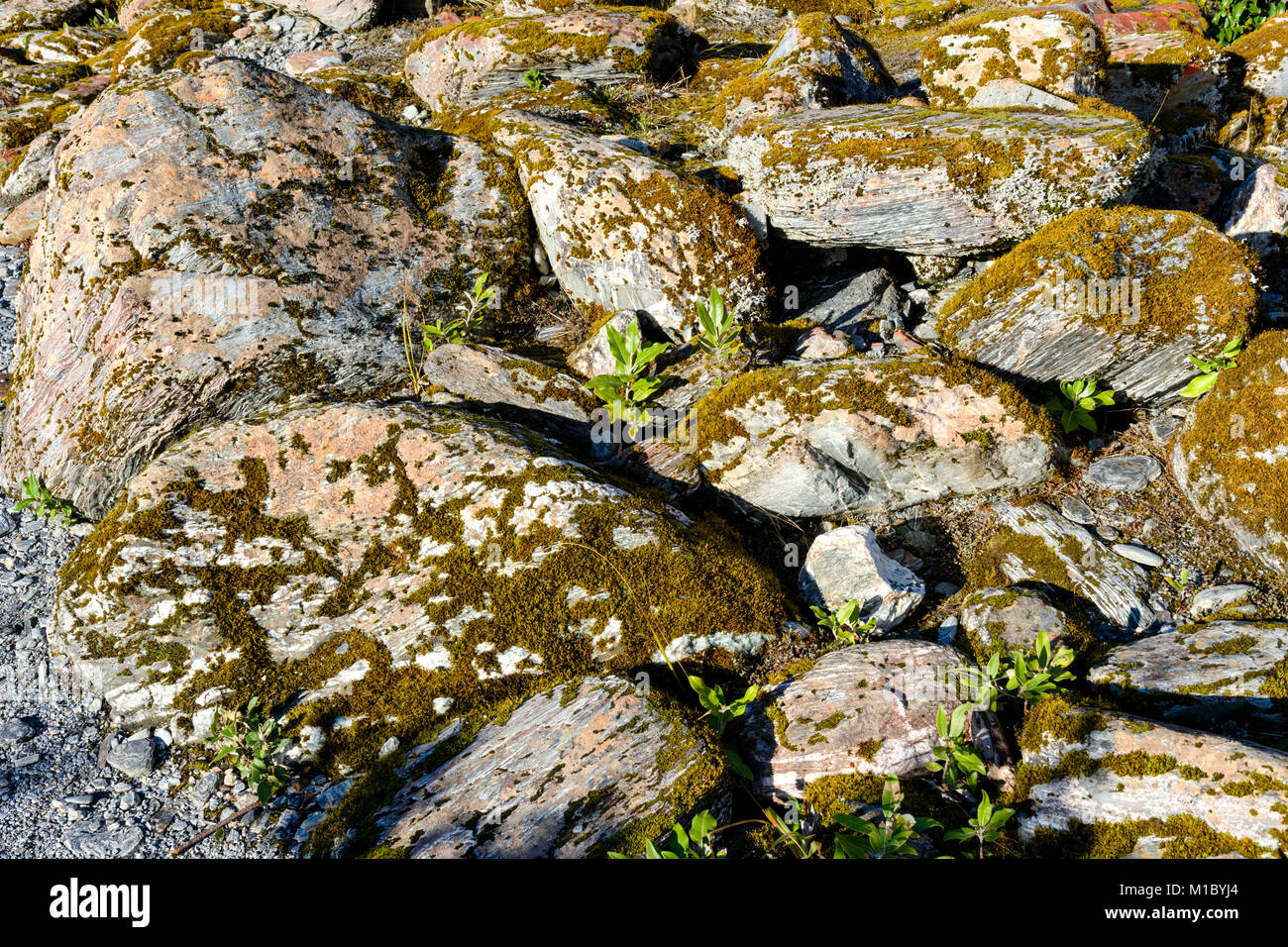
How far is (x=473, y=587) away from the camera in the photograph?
5.94m

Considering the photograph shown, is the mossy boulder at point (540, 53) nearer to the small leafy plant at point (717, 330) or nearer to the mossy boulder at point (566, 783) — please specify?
the small leafy plant at point (717, 330)

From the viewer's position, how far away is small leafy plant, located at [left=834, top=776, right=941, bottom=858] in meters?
4.17

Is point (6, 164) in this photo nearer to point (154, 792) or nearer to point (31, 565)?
point (31, 565)

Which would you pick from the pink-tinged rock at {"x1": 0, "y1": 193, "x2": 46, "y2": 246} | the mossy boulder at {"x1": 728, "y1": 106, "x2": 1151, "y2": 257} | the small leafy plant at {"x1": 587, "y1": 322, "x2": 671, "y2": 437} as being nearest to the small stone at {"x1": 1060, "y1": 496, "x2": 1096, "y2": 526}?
the mossy boulder at {"x1": 728, "y1": 106, "x2": 1151, "y2": 257}

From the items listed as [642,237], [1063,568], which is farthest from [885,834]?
[642,237]

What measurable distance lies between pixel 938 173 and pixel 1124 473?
3.62 m

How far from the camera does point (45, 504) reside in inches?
294

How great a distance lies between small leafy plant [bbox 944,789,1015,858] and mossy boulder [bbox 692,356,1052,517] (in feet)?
10.1

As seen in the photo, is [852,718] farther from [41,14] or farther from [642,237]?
[41,14]

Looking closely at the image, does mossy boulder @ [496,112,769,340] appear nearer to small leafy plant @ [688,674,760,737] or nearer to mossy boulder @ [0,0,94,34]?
small leafy plant @ [688,674,760,737]

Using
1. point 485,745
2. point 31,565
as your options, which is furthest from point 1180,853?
point 31,565

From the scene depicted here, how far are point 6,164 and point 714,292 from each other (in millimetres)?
12528

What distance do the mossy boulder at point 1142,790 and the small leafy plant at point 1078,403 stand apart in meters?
3.54

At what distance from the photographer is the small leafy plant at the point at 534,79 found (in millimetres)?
12297
